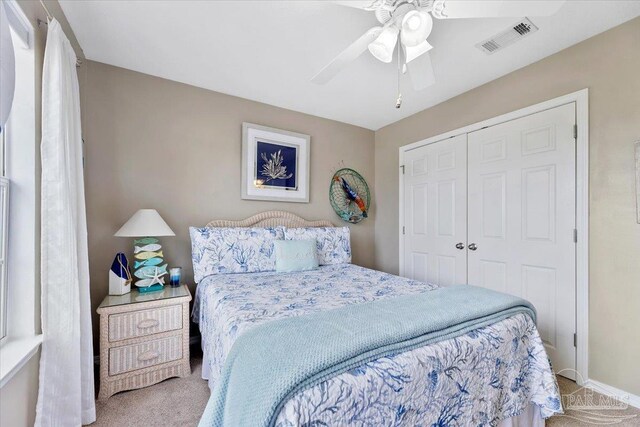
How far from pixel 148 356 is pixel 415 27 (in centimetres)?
259

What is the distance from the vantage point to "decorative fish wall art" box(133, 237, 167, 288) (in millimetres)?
2156

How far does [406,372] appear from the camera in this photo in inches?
39.8

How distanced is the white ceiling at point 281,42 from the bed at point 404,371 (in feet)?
5.71

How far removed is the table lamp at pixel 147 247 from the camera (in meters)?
2.07

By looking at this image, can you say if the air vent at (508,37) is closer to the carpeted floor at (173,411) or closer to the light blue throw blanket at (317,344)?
the light blue throw blanket at (317,344)

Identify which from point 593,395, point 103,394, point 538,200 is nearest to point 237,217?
point 103,394

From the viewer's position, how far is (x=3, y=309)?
4.25ft

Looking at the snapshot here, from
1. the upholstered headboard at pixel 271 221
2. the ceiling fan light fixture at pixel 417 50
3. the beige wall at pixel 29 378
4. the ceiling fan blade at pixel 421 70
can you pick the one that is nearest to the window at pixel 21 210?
the beige wall at pixel 29 378

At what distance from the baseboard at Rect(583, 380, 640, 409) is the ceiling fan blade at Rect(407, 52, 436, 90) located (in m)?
2.38

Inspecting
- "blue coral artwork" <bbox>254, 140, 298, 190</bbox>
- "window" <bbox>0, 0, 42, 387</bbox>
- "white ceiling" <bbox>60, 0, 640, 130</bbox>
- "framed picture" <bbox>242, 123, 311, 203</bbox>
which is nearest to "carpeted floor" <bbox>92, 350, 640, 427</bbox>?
"window" <bbox>0, 0, 42, 387</bbox>

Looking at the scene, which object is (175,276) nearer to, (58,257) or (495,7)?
(58,257)

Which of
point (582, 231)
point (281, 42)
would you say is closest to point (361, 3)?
point (281, 42)

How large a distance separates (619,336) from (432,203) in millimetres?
1732

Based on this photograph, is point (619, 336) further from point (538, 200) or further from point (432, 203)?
point (432, 203)
